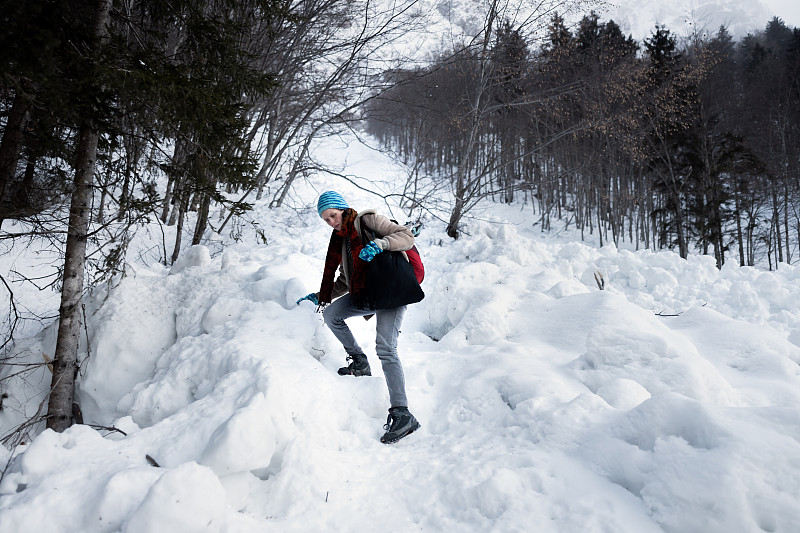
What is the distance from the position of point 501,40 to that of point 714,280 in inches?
303

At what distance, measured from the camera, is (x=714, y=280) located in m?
8.33

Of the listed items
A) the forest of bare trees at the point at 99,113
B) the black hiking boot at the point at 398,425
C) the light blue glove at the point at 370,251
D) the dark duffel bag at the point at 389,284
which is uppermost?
the forest of bare trees at the point at 99,113

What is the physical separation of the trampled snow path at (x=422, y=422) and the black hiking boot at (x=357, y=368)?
0.20m

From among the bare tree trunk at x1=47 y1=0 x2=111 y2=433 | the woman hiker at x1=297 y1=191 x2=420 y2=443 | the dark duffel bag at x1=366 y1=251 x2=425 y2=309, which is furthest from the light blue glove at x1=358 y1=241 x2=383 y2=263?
the bare tree trunk at x1=47 y1=0 x2=111 y2=433

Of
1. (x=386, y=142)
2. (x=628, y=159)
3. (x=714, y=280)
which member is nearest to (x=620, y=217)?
(x=628, y=159)

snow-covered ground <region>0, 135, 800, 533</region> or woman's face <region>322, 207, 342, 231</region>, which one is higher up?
woman's face <region>322, 207, 342, 231</region>

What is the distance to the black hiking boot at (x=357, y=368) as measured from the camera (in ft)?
11.8

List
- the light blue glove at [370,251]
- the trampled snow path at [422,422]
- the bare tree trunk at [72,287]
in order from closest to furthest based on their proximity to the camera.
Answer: the trampled snow path at [422,422]
the light blue glove at [370,251]
the bare tree trunk at [72,287]

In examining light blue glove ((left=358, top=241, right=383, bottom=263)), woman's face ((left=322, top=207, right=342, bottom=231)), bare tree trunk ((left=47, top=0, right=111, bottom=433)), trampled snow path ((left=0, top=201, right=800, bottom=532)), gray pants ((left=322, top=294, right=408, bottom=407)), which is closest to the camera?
trampled snow path ((left=0, top=201, right=800, bottom=532))

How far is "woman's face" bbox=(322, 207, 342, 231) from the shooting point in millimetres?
3148

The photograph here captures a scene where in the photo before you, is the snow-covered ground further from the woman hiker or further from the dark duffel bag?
the dark duffel bag

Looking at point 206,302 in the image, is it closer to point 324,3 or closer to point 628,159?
point 324,3

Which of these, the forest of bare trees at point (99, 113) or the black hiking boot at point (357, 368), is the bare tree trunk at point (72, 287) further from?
the black hiking boot at point (357, 368)

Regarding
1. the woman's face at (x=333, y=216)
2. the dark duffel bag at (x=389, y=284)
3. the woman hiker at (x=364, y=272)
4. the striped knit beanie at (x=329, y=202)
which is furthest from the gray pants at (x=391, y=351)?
the striped knit beanie at (x=329, y=202)
